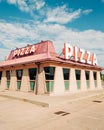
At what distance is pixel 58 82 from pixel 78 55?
6.38 metres

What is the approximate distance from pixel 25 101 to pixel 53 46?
9066mm

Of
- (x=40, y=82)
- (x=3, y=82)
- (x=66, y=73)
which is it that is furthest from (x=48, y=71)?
(x=3, y=82)

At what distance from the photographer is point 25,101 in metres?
13.2

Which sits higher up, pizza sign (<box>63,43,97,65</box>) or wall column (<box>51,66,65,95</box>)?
pizza sign (<box>63,43,97,65</box>)

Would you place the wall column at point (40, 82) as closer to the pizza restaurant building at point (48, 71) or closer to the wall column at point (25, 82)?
the pizza restaurant building at point (48, 71)

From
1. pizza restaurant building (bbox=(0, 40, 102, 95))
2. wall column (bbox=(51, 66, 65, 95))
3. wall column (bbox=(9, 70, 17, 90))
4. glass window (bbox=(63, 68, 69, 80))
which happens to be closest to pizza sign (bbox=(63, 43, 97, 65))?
pizza restaurant building (bbox=(0, 40, 102, 95))

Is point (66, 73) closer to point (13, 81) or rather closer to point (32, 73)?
point (32, 73)

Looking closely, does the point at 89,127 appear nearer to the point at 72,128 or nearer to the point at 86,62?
the point at 72,128

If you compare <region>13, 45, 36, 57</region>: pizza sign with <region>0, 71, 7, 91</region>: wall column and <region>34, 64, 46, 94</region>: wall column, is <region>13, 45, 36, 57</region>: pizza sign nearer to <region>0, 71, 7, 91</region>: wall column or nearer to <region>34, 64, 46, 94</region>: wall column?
<region>0, 71, 7, 91</region>: wall column

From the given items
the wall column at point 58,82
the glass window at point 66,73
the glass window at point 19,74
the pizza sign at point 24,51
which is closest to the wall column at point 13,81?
the glass window at point 19,74

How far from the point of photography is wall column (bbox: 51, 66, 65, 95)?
16.1 m

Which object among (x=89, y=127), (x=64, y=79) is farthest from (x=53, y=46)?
(x=89, y=127)

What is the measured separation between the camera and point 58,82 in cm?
1644

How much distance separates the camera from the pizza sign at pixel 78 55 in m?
18.2
